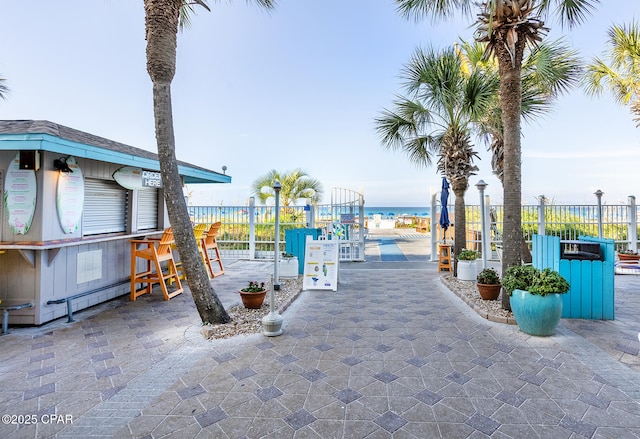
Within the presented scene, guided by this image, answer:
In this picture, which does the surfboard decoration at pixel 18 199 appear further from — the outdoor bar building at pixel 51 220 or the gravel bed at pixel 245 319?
the gravel bed at pixel 245 319

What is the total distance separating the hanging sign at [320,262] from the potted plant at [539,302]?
328cm

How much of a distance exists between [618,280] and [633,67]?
6.35m

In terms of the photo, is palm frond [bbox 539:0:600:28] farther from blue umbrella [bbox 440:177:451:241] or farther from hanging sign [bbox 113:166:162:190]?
hanging sign [bbox 113:166:162:190]

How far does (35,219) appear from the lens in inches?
160

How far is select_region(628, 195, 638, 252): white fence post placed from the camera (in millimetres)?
9422

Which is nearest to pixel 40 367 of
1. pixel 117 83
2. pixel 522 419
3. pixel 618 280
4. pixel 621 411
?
pixel 522 419

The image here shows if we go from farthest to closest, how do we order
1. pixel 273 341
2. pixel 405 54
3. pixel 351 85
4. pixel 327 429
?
pixel 351 85 < pixel 405 54 < pixel 273 341 < pixel 327 429

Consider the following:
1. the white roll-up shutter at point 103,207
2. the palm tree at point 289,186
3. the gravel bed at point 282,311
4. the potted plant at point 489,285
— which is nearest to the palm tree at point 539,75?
the gravel bed at point 282,311

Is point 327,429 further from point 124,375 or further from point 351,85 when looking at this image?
point 351,85

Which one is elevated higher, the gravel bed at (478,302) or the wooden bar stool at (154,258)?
the wooden bar stool at (154,258)

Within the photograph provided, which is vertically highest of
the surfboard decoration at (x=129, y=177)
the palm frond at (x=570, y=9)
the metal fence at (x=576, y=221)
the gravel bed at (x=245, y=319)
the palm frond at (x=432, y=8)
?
the palm frond at (x=432, y=8)

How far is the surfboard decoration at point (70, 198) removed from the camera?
4.33 metres

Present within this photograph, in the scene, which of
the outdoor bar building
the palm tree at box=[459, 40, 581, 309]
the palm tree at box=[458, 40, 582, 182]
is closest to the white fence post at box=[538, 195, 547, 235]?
the palm tree at box=[459, 40, 581, 309]

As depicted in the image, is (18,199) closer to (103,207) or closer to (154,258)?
(103,207)
